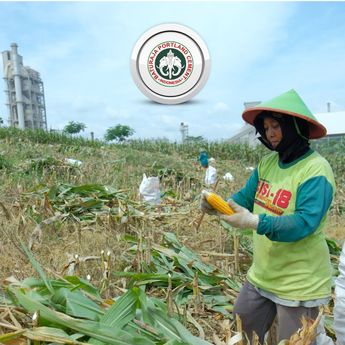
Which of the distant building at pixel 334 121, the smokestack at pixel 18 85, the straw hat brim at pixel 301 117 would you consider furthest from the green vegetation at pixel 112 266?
the smokestack at pixel 18 85

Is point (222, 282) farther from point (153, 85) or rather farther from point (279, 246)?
point (153, 85)

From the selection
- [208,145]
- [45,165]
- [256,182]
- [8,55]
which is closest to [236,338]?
[256,182]

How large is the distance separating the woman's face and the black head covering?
0.01 m

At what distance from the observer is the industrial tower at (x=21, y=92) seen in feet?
128

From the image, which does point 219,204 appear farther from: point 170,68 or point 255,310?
point 170,68

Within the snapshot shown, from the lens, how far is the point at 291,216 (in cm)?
154

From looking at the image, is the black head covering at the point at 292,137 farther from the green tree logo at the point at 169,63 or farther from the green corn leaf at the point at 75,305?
the green tree logo at the point at 169,63

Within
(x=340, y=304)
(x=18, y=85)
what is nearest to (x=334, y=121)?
(x=18, y=85)

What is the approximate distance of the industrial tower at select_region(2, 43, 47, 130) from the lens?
39000 millimetres

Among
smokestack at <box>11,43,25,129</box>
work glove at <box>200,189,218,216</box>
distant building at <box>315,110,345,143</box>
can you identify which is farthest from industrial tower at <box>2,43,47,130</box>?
work glove at <box>200,189,218,216</box>

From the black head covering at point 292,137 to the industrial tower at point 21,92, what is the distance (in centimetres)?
3911

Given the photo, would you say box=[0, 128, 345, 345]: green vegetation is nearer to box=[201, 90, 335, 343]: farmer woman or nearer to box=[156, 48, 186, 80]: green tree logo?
box=[201, 90, 335, 343]: farmer woman

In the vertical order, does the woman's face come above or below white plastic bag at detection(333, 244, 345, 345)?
above

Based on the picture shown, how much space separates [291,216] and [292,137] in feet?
1.20
